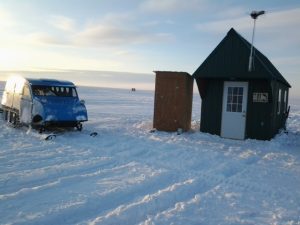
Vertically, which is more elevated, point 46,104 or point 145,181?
point 46,104

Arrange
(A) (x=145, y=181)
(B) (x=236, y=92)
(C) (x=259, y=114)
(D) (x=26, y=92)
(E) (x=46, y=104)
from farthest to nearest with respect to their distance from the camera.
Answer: (D) (x=26, y=92)
(B) (x=236, y=92)
(C) (x=259, y=114)
(E) (x=46, y=104)
(A) (x=145, y=181)

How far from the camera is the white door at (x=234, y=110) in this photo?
45.3 feet

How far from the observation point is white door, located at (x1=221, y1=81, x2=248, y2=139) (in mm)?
13812

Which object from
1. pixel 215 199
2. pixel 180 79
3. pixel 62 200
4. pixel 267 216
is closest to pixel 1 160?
pixel 62 200

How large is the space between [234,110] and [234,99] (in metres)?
0.44

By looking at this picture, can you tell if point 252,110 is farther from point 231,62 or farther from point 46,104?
point 46,104

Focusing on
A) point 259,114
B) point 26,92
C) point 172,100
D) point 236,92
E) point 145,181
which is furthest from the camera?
point 172,100

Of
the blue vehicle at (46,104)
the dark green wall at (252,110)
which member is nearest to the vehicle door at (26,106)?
the blue vehicle at (46,104)

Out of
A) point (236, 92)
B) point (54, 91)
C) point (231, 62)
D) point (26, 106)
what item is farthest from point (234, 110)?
point (26, 106)

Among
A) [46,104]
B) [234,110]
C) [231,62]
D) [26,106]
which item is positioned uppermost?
[231,62]

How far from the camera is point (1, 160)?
8898 millimetres

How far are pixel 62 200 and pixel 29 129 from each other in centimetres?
820

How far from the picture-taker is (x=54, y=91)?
14.3 m

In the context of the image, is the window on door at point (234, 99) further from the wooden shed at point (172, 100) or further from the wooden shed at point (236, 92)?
the wooden shed at point (172, 100)
